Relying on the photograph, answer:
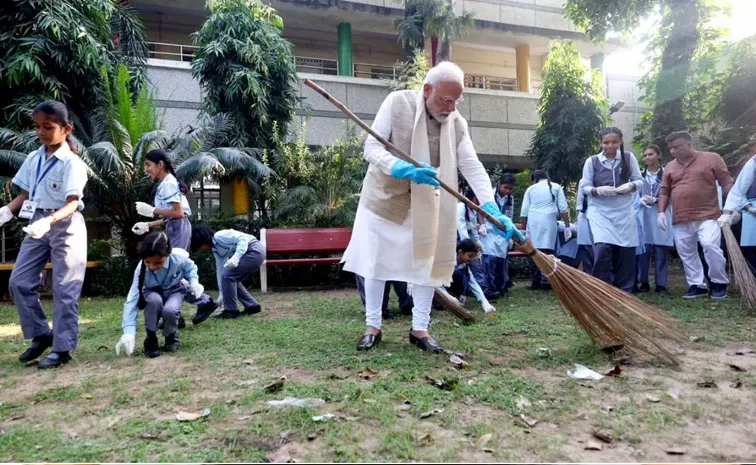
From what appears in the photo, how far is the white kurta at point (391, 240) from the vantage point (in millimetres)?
3752

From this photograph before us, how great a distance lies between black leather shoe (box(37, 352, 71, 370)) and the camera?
3.68m

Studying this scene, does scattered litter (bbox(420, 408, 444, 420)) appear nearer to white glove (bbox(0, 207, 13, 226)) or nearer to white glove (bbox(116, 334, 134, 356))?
white glove (bbox(116, 334, 134, 356))

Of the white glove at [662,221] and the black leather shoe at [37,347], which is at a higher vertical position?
the white glove at [662,221]

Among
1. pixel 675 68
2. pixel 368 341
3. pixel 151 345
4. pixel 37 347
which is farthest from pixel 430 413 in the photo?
pixel 675 68

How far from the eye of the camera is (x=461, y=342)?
4070mm

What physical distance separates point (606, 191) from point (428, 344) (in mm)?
3729

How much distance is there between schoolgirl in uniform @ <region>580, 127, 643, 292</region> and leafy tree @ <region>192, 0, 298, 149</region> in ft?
20.2

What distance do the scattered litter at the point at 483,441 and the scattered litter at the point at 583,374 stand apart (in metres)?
1.07

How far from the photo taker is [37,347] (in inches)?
154

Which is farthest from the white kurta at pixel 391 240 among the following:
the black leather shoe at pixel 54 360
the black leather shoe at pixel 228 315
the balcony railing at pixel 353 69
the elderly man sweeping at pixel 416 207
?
the balcony railing at pixel 353 69

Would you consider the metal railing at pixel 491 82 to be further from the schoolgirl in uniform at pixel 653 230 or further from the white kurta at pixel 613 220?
the white kurta at pixel 613 220

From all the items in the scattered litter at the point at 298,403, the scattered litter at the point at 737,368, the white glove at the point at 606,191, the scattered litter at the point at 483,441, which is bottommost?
the scattered litter at the point at 737,368

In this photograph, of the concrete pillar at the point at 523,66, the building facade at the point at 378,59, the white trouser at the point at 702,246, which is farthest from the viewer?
the concrete pillar at the point at 523,66

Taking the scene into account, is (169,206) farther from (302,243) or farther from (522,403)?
(522,403)
